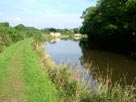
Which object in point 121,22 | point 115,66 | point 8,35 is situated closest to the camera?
point 115,66

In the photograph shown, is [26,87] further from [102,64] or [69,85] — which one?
[102,64]

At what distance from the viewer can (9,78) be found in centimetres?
1695

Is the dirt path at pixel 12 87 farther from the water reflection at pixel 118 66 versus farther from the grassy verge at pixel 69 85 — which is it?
the water reflection at pixel 118 66

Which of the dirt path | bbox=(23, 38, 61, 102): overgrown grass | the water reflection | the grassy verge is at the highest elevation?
the grassy verge

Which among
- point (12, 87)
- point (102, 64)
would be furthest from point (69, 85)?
point (102, 64)

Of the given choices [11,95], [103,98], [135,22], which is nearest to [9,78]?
[11,95]

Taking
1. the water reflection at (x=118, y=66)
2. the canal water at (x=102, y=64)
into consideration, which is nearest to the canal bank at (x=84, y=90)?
the canal water at (x=102, y=64)

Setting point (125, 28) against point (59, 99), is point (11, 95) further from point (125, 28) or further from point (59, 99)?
point (125, 28)

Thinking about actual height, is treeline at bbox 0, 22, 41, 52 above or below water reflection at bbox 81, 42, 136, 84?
above

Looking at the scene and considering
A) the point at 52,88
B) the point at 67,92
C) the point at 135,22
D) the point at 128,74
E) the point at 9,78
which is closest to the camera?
the point at 67,92

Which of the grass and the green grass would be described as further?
the green grass

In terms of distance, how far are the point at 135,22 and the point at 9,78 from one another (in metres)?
27.9

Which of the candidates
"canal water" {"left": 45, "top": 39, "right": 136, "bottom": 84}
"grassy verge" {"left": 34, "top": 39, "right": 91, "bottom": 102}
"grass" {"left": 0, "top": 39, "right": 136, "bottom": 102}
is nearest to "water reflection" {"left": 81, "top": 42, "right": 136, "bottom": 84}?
"canal water" {"left": 45, "top": 39, "right": 136, "bottom": 84}

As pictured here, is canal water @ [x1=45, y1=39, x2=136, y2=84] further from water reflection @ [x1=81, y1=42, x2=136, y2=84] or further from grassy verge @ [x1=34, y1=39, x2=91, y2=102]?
grassy verge @ [x1=34, y1=39, x2=91, y2=102]
